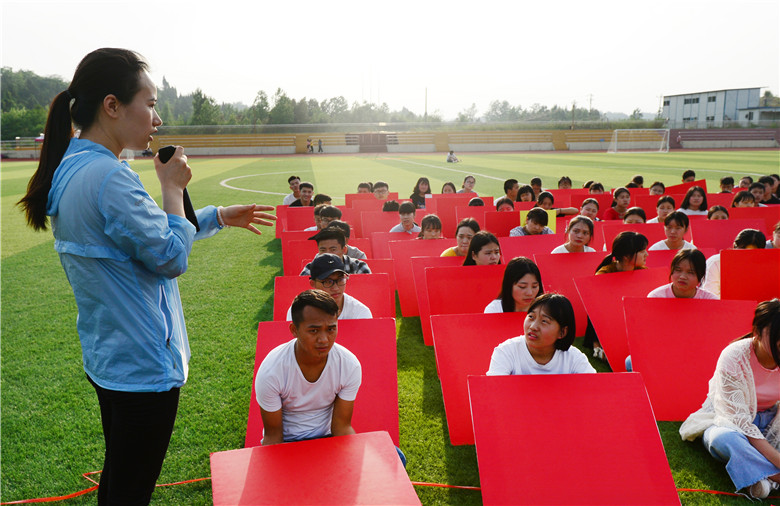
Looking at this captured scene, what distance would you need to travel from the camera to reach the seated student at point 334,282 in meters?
3.98

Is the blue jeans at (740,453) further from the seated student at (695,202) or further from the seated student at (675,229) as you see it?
the seated student at (695,202)

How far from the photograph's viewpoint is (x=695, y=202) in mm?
8773

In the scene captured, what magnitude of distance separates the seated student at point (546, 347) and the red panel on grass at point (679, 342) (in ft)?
4.01

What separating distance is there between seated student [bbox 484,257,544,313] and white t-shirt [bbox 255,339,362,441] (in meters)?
1.76

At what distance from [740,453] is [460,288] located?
255cm

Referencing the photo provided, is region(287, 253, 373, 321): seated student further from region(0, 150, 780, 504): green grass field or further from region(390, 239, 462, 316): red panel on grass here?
region(390, 239, 462, 316): red panel on grass

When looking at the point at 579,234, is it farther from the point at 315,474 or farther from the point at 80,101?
the point at 80,101

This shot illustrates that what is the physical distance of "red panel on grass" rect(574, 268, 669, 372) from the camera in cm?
471

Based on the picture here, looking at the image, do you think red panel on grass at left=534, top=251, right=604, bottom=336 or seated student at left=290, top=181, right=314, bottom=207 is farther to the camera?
seated student at left=290, top=181, right=314, bottom=207

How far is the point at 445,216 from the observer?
9500 mm

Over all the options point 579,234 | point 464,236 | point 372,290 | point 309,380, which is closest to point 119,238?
point 309,380

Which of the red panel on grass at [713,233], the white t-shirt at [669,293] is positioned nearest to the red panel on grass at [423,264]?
the white t-shirt at [669,293]

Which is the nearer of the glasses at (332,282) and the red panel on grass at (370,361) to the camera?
the red panel on grass at (370,361)

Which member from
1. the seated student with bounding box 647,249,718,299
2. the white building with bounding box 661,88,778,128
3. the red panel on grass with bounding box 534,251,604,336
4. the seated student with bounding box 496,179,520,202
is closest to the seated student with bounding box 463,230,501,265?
the red panel on grass with bounding box 534,251,604,336
